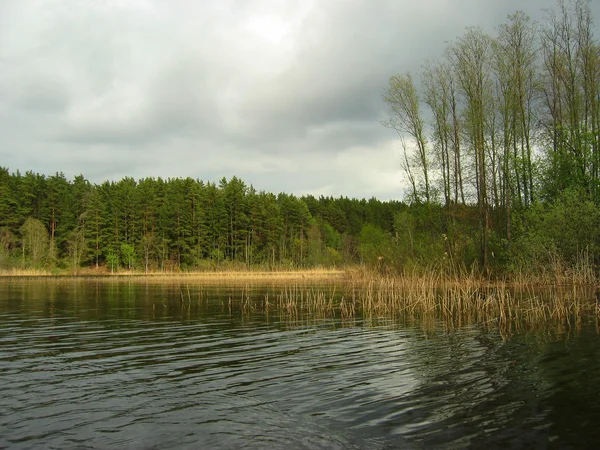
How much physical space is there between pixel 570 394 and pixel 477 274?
24549mm

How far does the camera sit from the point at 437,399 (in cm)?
644

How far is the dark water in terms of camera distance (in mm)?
5145

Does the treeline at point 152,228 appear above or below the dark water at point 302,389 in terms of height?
above

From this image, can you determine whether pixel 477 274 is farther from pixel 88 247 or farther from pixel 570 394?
pixel 88 247

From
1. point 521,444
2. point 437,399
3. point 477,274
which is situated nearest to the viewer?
point 521,444

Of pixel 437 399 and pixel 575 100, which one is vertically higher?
pixel 575 100

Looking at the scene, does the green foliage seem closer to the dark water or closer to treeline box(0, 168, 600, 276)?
the dark water

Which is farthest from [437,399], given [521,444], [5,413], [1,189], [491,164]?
[1,189]

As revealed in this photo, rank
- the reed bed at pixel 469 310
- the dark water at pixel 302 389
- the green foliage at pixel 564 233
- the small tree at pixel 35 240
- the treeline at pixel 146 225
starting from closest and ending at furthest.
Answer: the dark water at pixel 302 389 < the reed bed at pixel 469 310 < the green foliage at pixel 564 233 < the small tree at pixel 35 240 < the treeline at pixel 146 225

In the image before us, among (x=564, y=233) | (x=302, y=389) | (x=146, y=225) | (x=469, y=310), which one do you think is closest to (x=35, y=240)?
(x=146, y=225)

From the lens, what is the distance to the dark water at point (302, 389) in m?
5.14

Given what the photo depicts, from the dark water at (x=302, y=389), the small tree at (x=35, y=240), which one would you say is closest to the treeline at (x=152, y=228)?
the small tree at (x=35, y=240)

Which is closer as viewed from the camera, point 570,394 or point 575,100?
point 570,394

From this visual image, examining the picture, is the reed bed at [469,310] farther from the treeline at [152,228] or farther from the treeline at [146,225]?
the treeline at [146,225]
